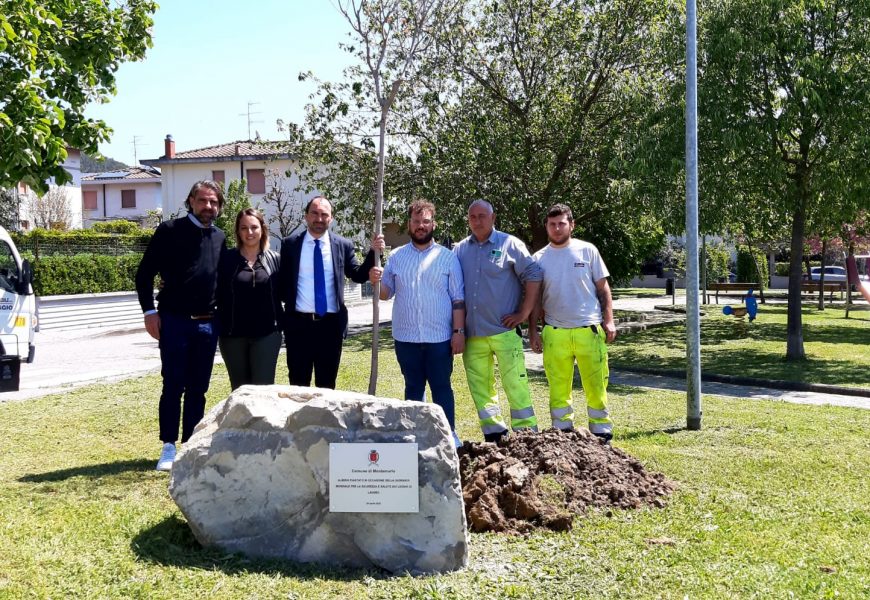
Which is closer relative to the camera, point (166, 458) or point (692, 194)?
point (166, 458)

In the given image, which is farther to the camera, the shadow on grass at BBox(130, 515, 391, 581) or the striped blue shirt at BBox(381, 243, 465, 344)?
the striped blue shirt at BBox(381, 243, 465, 344)

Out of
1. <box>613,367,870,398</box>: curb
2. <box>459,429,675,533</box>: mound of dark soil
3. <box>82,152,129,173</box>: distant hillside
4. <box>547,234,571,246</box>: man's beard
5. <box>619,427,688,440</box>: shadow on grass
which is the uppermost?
<box>82,152,129,173</box>: distant hillside

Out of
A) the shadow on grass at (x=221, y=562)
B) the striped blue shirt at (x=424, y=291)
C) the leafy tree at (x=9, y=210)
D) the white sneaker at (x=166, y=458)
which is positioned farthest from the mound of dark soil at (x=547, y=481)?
the leafy tree at (x=9, y=210)

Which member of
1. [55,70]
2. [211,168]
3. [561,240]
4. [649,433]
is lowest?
[649,433]

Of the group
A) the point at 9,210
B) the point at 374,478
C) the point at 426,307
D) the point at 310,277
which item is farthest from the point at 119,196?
the point at 374,478

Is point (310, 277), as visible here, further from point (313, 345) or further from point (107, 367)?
point (107, 367)

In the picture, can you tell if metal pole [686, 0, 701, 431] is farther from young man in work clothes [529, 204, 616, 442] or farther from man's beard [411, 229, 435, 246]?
man's beard [411, 229, 435, 246]

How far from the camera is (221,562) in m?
4.47

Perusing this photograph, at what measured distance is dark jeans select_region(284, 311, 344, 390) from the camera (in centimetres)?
630

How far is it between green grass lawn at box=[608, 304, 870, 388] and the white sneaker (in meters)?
9.26

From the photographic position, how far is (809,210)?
15414 mm

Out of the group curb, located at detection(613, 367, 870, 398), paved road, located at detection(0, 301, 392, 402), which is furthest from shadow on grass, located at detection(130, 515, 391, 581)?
curb, located at detection(613, 367, 870, 398)

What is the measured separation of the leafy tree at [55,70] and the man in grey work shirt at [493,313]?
→ 3.95m

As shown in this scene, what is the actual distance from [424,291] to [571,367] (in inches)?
55.5
